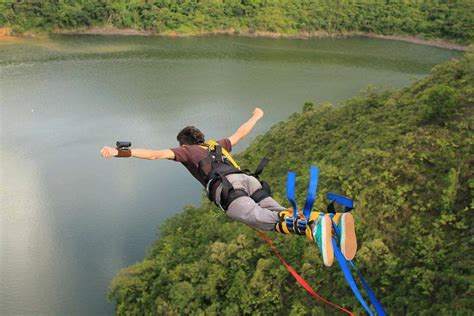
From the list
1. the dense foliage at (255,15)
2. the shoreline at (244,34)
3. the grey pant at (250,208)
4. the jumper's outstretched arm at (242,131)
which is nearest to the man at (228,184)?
the grey pant at (250,208)

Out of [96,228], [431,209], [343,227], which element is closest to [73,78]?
[96,228]

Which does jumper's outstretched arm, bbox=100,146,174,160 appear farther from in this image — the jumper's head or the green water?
the green water

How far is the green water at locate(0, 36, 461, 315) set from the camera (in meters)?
15.5

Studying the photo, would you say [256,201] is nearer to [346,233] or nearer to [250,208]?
[250,208]

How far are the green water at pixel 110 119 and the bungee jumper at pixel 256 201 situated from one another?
1110 cm

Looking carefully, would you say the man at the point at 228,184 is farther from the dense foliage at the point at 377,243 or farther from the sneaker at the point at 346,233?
the dense foliage at the point at 377,243

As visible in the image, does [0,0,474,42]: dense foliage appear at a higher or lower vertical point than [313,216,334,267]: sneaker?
lower

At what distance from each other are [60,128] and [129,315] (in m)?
14.2

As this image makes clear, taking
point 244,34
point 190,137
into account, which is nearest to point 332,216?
point 190,137

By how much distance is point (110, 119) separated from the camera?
2525cm

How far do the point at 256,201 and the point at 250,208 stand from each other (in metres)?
0.29

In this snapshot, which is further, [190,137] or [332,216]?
[190,137]

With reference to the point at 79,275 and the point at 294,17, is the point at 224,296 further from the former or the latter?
the point at 294,17

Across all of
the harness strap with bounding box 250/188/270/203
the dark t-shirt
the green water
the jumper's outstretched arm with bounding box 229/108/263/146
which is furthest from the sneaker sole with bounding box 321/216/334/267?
the green water
